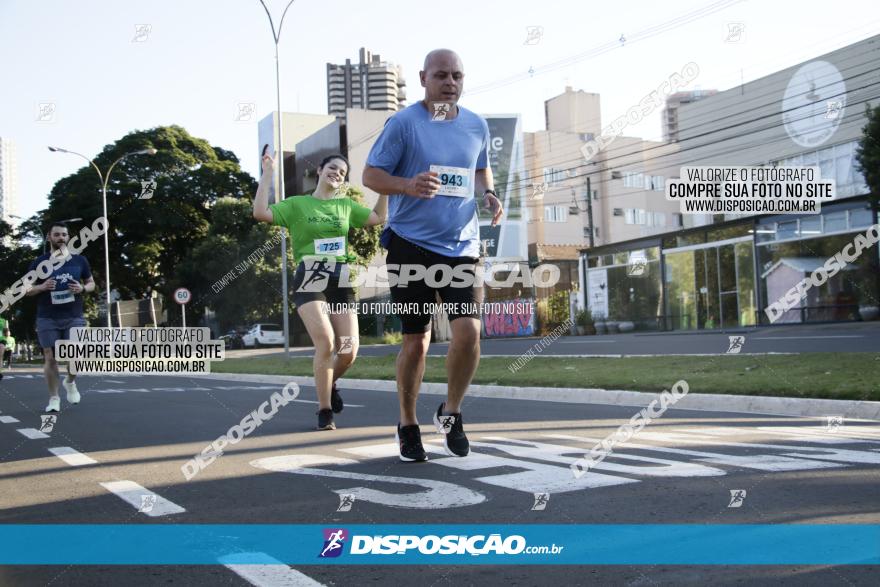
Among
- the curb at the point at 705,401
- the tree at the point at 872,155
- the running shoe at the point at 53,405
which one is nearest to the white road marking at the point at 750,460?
the curb at the point at 705,401

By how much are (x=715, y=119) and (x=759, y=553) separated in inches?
1747

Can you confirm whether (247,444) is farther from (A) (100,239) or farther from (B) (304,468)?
(A) (100,239)

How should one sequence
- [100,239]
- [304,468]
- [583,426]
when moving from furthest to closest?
1. [100,239]
2. [583,426]
3. [304,468]

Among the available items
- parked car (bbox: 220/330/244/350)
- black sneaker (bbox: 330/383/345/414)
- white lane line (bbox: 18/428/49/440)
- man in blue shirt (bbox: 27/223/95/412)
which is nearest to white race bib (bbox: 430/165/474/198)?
black sneaker (bbox: 330/383/345/414)

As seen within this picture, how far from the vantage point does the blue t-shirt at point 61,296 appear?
9102mm

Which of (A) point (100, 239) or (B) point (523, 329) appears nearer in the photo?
(B) point (523, 329)

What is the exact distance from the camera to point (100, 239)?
51.0 m

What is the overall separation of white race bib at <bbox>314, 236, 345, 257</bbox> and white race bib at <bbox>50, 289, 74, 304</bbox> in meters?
3.67

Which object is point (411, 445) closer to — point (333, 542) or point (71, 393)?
point (333, 542)

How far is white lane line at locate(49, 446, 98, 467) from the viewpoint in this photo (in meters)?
5.26

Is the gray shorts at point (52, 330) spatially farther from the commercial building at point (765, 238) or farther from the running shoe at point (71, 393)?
the commercial building at point (765, 238)

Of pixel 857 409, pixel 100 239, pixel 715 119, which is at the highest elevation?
pixel 715 119

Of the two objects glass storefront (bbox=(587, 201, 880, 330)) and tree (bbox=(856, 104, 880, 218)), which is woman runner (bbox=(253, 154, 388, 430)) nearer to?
tree (bbox=(856, 104, 880, 218))

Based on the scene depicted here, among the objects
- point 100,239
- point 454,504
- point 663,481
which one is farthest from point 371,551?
point 100,239
